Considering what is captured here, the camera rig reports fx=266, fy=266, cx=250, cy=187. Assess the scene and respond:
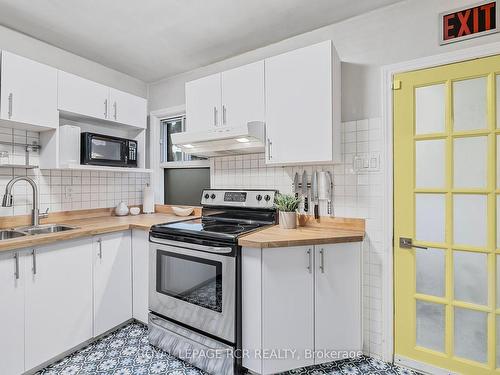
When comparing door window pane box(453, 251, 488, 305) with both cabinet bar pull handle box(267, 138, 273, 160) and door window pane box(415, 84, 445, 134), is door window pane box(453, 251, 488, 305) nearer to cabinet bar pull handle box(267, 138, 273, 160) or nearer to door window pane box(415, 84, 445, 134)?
door window pane box(415, 84, 445, 134)

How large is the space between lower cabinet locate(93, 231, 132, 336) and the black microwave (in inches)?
27.2

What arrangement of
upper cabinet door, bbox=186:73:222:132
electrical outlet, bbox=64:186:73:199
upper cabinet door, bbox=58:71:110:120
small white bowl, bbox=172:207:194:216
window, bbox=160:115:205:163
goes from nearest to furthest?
1. upper cabinet door, bbox=58:71:110:120
2. upper cabinet door, bbox=186:73:222:132
3. electrical outlet, bbox=64:186:73:199
4. small white bowl, bbox=172:207:194:216
5. window, bbox=160:115:205:163

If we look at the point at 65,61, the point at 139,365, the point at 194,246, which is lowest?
the point at 139,365

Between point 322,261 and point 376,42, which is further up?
point 376,42

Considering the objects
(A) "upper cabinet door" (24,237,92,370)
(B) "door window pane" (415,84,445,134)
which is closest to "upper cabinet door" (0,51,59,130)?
(A) "upper cabinet door" (24,237,92,370)

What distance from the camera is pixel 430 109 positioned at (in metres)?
1.74

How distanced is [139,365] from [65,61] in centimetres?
265

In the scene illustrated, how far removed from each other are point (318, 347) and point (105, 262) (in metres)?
1.70

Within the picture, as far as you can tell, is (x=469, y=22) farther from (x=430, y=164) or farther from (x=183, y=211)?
(x=183, y=211)

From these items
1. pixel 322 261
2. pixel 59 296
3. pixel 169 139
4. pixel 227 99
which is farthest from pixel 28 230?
pixel 322 261

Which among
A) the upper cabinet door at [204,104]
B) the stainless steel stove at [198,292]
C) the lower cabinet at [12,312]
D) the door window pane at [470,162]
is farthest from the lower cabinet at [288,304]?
the lower cabinet at [12,312]

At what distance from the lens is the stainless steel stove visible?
Result: 1669mm

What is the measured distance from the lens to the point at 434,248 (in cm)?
173

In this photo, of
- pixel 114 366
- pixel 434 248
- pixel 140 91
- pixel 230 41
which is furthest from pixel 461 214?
pixel 140 91
